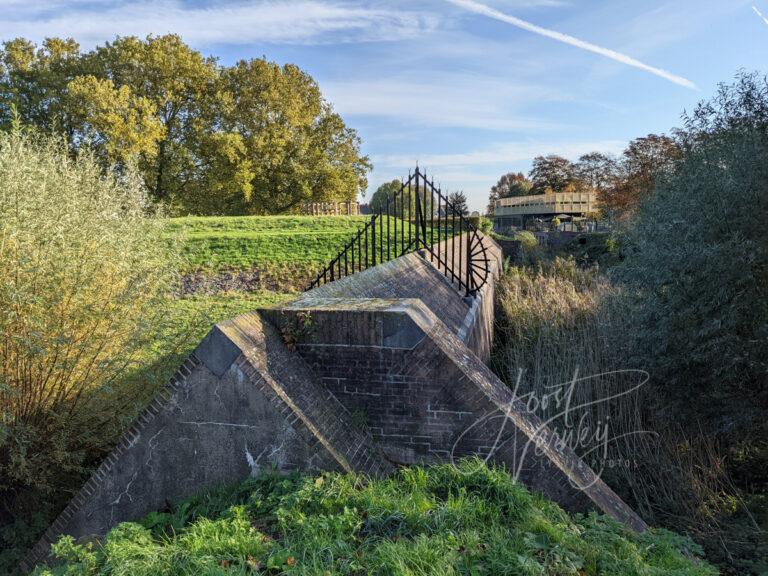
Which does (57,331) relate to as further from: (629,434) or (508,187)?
(508,187)

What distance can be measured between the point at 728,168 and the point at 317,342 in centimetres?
630

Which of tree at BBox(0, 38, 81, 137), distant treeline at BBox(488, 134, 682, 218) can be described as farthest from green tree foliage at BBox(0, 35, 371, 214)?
distant treeline at BBox(488, 134, 682, 218)

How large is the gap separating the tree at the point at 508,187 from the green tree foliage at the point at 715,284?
61.2 m

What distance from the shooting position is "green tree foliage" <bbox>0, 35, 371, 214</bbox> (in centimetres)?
2662

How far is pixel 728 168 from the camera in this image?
23.5 feet

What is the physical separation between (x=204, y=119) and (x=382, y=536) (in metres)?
30.1

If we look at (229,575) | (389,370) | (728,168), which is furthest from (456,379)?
(728,168)

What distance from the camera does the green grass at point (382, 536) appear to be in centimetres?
311

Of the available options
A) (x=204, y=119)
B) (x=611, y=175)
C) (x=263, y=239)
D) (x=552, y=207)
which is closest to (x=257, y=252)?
(x=263, y=239)

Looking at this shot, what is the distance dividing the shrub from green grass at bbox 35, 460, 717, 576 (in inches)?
81.8

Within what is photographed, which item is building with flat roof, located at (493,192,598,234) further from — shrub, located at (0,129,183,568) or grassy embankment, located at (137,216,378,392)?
shrub, located at (0,129,183,568)

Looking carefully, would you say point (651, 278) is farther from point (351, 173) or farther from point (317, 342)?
point (351, 173)

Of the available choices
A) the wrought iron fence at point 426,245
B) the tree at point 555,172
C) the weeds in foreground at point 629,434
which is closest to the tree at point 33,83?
the wrought iron fence at point 426,245

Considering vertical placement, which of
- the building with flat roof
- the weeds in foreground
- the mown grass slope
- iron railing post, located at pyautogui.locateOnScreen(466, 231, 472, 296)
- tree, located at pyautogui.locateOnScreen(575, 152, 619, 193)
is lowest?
the weeds in foreground
